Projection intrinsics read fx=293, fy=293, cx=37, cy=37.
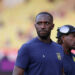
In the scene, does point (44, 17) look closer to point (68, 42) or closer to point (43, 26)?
point (43, 26)

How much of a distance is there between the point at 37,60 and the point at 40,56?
5cm

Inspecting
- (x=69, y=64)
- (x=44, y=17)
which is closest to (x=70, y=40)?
(x=69, y=64)

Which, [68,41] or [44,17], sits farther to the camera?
[68,41]

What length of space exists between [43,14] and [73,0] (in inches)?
145

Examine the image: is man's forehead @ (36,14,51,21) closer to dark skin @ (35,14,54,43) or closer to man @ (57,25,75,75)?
dark skin @ (35,14,54,43)

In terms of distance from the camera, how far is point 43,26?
9.83 feet

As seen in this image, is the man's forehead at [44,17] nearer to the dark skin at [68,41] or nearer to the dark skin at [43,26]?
the dark skin at [43,26]

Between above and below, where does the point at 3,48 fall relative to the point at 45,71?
below

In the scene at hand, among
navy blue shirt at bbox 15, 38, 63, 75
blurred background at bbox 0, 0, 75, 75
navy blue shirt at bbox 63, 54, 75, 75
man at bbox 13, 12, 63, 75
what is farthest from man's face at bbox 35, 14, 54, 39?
blurred background at bbox 0, 0, 75, 75

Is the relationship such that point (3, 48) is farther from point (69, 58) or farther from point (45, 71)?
point (45, 71)

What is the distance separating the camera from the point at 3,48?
6727 millimetres

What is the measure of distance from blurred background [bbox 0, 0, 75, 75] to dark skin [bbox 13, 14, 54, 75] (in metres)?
3.55

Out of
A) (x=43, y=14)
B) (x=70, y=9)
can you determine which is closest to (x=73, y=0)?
(x=70, y=9)

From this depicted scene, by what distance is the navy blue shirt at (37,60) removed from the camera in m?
2.91
